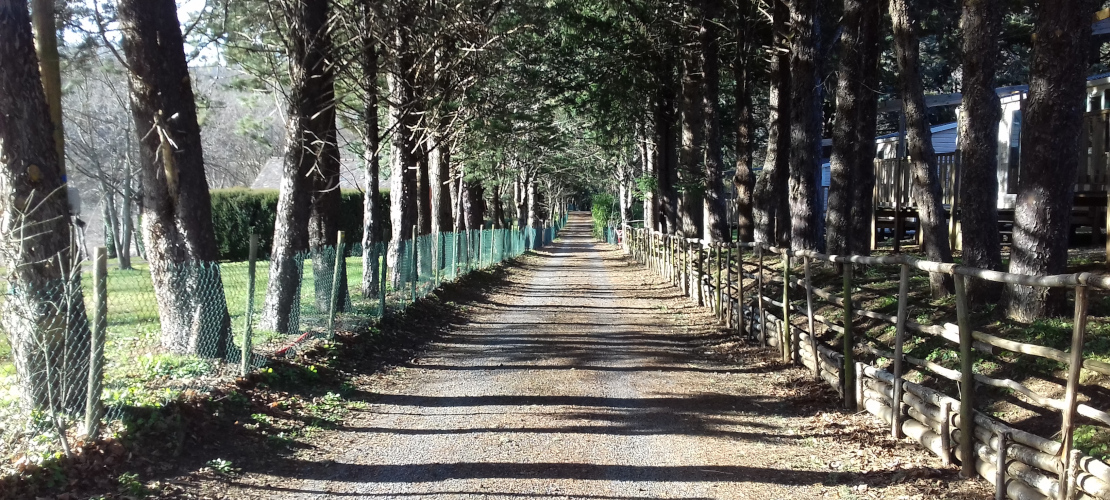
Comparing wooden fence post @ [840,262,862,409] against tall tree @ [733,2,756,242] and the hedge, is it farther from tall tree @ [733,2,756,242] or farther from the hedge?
the hedge

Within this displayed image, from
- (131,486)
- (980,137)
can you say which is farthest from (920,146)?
(131,486)

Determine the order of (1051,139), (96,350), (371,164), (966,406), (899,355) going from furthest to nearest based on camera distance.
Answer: (371,164), (1051,139), (899,355), (96,350), (966,406)

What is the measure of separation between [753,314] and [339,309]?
5939 mm

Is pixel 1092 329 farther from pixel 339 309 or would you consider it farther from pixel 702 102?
pixel 702 102

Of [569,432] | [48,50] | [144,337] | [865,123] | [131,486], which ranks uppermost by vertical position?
[48,50]

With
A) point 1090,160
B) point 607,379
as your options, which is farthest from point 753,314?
point 1090,160

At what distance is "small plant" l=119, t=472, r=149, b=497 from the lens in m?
5.14

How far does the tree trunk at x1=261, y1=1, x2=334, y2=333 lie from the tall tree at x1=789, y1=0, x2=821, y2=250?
8270mm

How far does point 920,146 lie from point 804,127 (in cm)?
488

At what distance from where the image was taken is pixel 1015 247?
730cm

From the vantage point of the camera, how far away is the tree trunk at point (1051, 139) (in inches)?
275

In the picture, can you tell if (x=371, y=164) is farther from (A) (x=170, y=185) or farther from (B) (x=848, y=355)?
(B) (x=848, y=355)

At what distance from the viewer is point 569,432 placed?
271 inches

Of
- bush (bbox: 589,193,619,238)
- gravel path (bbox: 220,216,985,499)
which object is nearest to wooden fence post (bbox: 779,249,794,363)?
gravel path (bbox: 220,216,985,499)
